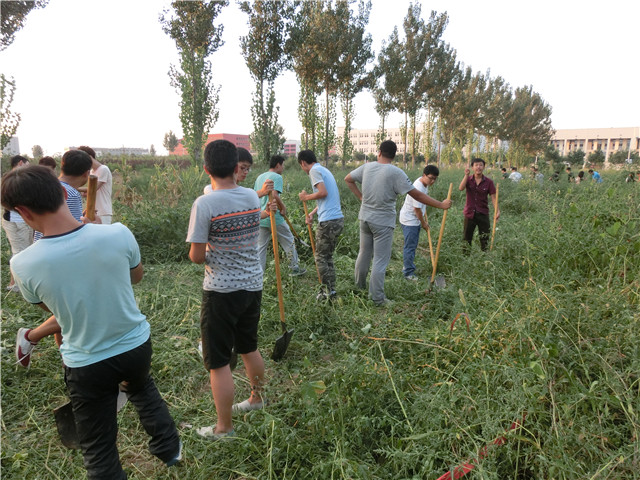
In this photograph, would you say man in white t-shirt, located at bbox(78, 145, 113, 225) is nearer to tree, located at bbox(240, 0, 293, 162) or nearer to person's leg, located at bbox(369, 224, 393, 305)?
person's leg, located at bbox(369, 224, 393, 305)

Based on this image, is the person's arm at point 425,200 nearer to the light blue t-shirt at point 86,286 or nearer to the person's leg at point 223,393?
the person's leg at point 223,393

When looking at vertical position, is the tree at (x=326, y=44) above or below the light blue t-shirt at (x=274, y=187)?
above

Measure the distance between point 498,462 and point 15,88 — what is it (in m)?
20.5

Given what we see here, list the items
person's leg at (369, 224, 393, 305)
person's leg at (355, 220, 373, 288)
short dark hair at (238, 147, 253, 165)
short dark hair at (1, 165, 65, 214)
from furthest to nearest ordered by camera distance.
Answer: person's leg at (355, 220, 373, 288) → person's leg at (369, 224, 393, 305) → short dark hair at (238, 147, 253, 165) → short dark hair at (1, 165, 65, 214)

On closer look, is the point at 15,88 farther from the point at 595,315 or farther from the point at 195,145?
the point at 595,315

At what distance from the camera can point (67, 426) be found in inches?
85.9

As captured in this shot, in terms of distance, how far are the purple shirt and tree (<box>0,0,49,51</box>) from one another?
16057 millimetres

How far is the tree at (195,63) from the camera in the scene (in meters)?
14.9

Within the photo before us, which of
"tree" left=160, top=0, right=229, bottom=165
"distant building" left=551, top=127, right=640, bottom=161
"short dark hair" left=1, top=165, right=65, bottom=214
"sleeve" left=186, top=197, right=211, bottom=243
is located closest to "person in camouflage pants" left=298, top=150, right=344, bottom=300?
"sleeve" left=186, top=197, right=211, bottom=243

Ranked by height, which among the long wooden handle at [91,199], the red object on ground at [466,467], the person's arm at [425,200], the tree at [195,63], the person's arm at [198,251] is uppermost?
the tree at [195,63]

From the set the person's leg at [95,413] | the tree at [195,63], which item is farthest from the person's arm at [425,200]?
the tree at [195,63]

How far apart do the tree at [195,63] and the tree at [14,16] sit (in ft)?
14.4

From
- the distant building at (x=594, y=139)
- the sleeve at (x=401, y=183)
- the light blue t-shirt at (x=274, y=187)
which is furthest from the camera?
the distant building at (x=594, y=139)

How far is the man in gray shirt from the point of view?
4129mm
